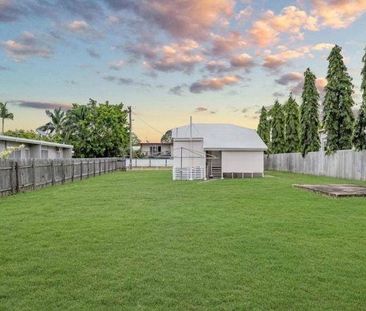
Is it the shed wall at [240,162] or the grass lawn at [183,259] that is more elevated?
the shed wall at [240,162]

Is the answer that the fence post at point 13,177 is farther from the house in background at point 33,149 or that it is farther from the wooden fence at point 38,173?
the house in background at point 33,149

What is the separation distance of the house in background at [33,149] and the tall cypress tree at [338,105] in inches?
761

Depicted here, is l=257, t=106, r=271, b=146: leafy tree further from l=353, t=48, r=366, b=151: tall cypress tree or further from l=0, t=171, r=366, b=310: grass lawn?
l=0, t=171, r=366, b=310: grass lawn

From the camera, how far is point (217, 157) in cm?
2823

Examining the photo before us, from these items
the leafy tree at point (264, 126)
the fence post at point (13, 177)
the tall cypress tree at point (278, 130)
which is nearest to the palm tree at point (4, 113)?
the leafy tree at point (264, 126)

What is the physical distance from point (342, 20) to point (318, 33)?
1439 mm

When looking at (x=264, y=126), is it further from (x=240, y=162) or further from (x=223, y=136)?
(x=240, y=162)

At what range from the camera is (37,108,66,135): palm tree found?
5384cm

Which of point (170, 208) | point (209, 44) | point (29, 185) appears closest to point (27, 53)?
point (29, 185)

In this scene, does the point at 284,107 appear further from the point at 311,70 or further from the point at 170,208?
the point at 170,208

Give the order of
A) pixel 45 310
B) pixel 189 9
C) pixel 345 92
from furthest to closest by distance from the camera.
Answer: pixel 345 92 → pixel 189 9 → pixel 45 310

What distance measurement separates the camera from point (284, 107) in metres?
41.4

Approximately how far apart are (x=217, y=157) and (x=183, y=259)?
22779mm

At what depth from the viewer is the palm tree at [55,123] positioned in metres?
53.8
